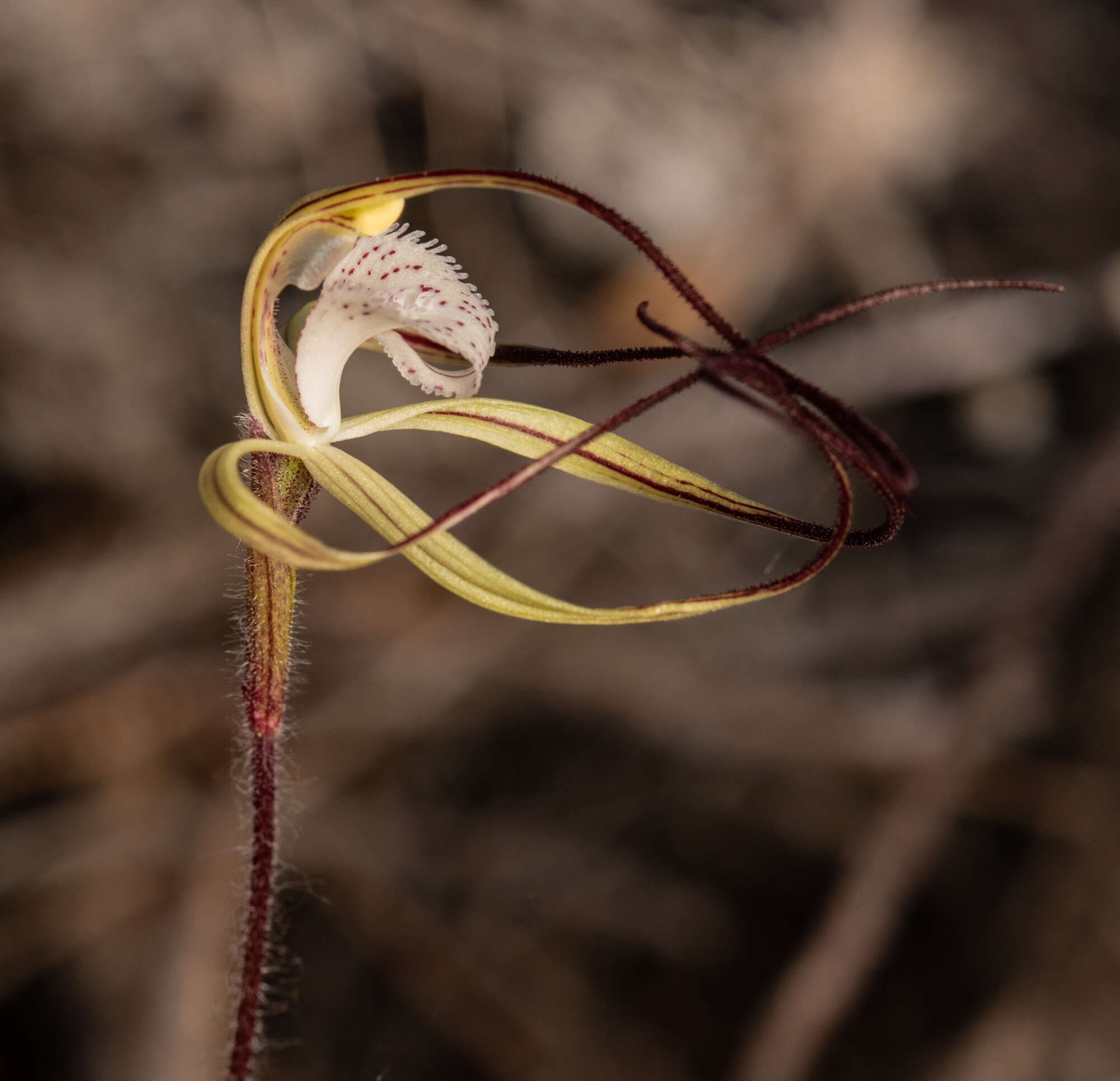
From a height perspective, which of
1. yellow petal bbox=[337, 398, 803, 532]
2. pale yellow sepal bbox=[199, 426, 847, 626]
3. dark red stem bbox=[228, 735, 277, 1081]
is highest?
yellow petal bbox=[337, 398, 803, 532]

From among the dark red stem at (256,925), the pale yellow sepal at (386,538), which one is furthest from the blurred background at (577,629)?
the pale yellow sepal at (386,538)

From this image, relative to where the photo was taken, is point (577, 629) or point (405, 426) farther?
point (577, 629)

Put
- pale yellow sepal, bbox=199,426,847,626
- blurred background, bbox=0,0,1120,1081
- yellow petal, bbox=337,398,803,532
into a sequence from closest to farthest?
pale yellow sepal, bbox=199,426,847,626
yellow petal, bbox=337,398,803,532
blurred background, bbox=0,0,1120,1081

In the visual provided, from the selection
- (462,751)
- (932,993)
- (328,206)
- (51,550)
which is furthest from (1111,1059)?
(51,550)

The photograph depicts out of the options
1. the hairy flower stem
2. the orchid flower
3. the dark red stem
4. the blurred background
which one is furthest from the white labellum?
the blurred background

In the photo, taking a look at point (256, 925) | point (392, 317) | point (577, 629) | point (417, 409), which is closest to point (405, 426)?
point (417, 409)

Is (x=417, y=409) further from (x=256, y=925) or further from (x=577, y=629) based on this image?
(x=577, y=629)

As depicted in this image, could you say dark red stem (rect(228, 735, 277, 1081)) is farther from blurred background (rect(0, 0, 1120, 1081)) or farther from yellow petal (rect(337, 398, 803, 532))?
blurred background (rect(0, 0, 1120, 1081))

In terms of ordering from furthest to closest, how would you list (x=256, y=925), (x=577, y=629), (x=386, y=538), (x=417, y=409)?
(x=577, y=629) < (x=417, y=409) < (x=386, y=538) < (x=256, y=925)

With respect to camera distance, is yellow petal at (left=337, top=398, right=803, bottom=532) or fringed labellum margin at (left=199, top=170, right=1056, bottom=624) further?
yellow petal at (left=337, top=398, right=803, bottom=532)
